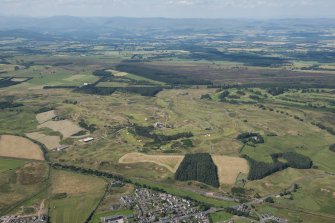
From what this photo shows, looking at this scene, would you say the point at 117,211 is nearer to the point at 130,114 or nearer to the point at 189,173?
the point at 189,173

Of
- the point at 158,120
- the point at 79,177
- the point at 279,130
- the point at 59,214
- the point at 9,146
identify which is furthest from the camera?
the point at 158,120

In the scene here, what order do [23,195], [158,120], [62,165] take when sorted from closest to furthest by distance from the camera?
[23,195]
[62,165]
[158,120]

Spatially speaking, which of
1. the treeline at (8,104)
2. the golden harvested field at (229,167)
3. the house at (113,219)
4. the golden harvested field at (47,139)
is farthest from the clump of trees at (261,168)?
the treeline at (8,104)

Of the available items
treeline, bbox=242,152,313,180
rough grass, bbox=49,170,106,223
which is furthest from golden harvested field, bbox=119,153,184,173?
treeline, bbox=242,152,313,180

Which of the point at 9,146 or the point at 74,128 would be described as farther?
the point at 74,128

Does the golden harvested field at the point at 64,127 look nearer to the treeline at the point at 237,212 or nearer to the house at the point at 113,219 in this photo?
the house at the point at 113,219

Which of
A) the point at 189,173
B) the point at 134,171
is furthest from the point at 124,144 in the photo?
the point at 189,173
